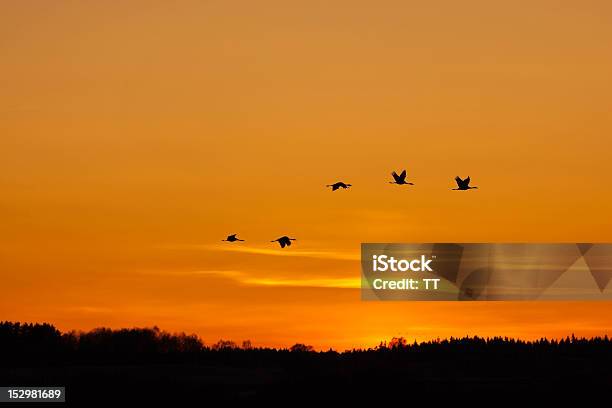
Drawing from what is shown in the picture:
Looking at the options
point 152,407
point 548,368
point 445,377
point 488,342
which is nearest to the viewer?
point 152,407

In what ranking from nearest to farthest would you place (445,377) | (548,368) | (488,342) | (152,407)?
(152,407) < (445,377) < (548,368) < (488,342)

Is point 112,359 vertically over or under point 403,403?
over

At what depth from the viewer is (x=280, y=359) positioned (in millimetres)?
103875

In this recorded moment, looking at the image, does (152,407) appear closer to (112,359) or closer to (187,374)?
(187,374)

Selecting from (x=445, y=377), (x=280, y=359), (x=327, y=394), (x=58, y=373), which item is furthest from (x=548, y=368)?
(x=58, y=373)

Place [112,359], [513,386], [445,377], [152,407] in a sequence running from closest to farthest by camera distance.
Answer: [152,407] < [513,386] < [445,377] < [112,359]

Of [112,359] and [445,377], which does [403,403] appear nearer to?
[445,377]

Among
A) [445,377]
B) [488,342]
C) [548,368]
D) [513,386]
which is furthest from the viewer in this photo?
[488,342]

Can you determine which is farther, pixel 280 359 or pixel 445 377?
pixel 280 359

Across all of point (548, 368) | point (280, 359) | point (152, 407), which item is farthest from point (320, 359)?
point (152, 407)

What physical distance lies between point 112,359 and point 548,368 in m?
28.8

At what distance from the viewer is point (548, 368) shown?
9900cm

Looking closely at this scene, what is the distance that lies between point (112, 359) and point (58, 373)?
13653mm

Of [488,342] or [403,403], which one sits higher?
[488,342]
